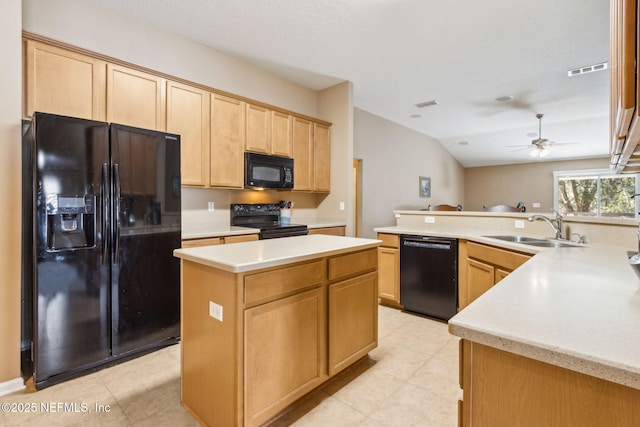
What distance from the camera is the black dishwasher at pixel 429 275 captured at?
120 inches

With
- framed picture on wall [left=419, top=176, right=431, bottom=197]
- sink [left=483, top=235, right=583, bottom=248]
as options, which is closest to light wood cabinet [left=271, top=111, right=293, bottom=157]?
sink [left=483, top=235, right=583, bottom=248]

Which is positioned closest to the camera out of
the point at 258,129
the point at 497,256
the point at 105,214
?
the point at 105,214

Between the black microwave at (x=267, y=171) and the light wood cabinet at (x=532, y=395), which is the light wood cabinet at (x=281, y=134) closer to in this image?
the black microwave at (x=267, y=171)

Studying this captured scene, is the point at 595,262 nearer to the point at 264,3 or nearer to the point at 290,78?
the point at 264,3

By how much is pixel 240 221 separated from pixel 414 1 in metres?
2.95

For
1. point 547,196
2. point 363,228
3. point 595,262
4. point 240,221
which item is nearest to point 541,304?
point 595,262

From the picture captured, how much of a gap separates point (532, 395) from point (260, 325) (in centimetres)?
114

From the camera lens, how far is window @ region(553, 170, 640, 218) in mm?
7832

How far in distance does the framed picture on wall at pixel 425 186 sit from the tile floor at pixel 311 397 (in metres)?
5.66

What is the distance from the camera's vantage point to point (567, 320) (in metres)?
0.84

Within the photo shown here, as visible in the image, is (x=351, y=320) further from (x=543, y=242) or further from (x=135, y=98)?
(x=135, y=98)

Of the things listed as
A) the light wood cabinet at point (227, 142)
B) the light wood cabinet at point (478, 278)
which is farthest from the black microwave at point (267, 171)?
the light wood cabinet at point (478, 278)

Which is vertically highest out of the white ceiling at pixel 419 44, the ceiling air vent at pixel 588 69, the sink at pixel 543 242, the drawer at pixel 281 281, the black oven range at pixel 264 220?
the white ceiling at pixel 419 44

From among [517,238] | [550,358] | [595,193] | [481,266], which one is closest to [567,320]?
[550,358]
